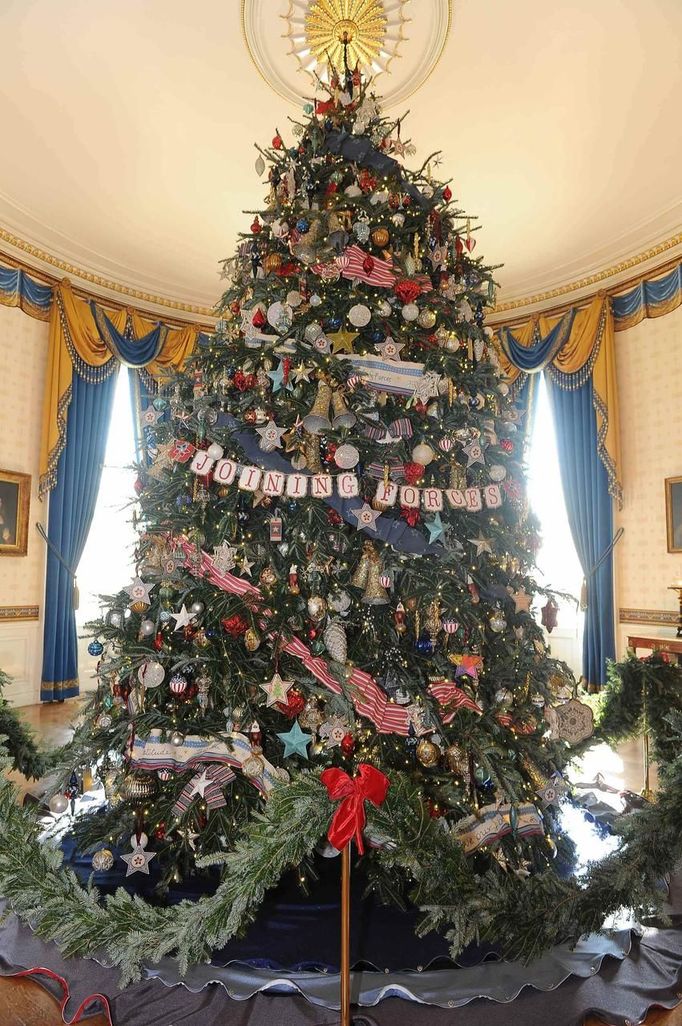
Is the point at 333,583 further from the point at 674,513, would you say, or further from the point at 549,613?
the point at 674,513

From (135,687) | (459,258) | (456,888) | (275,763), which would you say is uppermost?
(459,258)

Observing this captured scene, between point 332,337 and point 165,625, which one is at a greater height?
point 332,337

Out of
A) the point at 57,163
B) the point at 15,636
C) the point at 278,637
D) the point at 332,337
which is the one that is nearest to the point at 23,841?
the point at 278,637

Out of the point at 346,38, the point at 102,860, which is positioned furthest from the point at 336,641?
the point at 346,38

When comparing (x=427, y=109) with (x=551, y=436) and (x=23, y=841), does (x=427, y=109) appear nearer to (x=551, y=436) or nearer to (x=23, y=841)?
(x=551, y=436)

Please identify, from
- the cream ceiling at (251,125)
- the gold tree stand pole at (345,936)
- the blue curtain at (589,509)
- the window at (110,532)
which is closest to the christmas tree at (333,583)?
the gold tree stand pole at (345,936)

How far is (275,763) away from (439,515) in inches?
41.0

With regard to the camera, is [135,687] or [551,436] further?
[551,436]

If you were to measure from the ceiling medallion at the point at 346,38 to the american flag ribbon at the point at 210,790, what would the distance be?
355 cm

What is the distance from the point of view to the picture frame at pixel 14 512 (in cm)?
589

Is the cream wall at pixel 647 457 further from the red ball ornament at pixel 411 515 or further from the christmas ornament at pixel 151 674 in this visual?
the christmas ornament at pixel 151 674

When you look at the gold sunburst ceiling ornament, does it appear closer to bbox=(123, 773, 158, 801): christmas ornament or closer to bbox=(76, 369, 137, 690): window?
bbox=(123, 773, 158, 801): christmas ornament

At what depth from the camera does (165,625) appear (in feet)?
7.54

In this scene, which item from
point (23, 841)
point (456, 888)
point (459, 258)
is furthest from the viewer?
point (459, 258)
